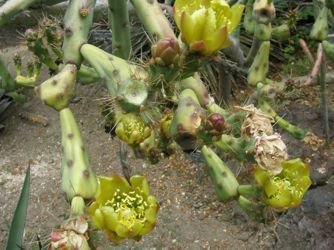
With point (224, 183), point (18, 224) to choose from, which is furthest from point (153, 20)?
point (18, 224)

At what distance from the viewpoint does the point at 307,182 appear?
61.3 inches

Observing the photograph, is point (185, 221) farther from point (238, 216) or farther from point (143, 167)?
point (143, 167)

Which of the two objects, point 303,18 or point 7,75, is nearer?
point 7,75

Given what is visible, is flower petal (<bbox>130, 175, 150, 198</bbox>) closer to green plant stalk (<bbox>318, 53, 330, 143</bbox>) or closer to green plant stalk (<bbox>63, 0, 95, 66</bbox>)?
green plant stalk (<bbox>63, 0, 95, 66</bbox>)

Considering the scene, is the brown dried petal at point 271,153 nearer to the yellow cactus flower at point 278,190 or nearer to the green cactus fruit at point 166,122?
the yellow cactus flower at point 278,190

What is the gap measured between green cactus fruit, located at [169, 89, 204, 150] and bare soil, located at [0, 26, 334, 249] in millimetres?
1497

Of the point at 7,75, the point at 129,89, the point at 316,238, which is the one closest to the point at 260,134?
the point at 129,89

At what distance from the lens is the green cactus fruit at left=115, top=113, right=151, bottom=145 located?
1357mm

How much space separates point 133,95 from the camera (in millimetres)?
1261

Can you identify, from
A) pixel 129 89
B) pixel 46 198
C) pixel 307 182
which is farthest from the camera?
pixel 46 198

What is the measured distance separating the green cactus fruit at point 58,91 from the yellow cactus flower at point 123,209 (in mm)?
186

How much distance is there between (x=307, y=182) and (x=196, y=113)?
0.42 metres

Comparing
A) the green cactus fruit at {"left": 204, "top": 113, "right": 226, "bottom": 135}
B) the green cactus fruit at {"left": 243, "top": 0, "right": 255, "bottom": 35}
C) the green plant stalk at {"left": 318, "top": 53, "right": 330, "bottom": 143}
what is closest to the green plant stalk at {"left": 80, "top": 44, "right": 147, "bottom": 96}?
the green cactus fruit at {"left": 204, "top": 113, "right": 226, "bottom": 135}

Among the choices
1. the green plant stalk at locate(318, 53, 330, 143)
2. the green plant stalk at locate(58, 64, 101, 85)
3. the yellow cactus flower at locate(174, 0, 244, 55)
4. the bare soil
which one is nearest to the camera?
the yellow cactus flower at locate(174, 0, 244, 55)
